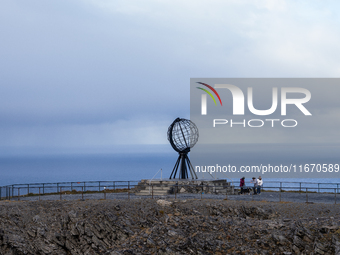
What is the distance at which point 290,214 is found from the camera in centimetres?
1853

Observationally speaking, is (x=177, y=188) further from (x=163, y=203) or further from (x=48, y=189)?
(x=48, y=189)

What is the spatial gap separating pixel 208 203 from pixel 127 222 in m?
4.93

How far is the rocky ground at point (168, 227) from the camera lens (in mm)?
12484

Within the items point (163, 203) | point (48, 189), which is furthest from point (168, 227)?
point (48, 189)

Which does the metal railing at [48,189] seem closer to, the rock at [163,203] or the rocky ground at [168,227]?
the rocky ground at [168,227]

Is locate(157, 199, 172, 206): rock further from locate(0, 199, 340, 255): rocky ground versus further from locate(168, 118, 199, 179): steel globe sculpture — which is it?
locate(168, 118, 199, 179): steel globe sculpture

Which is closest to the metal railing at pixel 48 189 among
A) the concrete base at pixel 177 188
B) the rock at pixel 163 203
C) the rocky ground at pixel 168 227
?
the concrete base at pixel 177 188

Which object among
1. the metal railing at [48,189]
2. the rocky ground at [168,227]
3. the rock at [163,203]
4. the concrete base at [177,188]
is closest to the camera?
the rocky ground at [168,227]

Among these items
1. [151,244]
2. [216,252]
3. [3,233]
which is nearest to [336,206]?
[216,252]

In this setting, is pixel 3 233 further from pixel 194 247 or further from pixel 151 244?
pixel 194 247

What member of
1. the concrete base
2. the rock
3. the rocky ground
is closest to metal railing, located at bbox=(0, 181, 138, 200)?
the concrete base

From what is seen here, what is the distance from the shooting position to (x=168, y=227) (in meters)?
14.0

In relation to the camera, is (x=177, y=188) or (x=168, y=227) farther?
(x=177, y=188)

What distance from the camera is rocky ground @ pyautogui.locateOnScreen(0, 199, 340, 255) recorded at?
12484 millimetres
